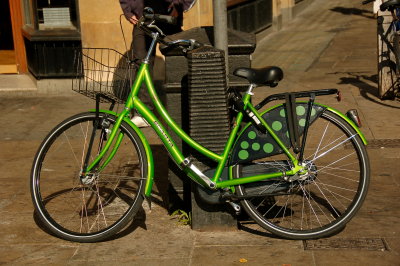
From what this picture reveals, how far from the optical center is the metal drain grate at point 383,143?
25.0 ft

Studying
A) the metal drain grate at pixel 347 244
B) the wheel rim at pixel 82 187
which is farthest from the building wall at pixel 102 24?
the metal drain grate at pixel 347 244

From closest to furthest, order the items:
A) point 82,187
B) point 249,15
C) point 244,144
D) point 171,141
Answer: point 244,144, point 171,141, point 82,187, point 249,15

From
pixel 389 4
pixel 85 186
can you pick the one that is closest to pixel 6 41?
pixel 389 4

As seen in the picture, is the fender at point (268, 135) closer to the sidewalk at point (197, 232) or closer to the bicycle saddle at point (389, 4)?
the sidewalk at point (197, 232)

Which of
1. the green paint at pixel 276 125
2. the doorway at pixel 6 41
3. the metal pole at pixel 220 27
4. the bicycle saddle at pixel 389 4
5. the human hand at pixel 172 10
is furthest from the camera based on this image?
the doorway at pixel 6 41

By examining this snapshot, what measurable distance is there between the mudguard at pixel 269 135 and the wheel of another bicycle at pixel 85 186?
0.65 meters

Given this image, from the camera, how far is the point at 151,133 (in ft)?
27.8

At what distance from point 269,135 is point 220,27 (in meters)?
0.87

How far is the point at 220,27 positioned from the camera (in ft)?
18.2

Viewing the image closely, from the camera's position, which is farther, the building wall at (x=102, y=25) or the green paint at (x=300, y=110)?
the building wall at (x=102, y=25)

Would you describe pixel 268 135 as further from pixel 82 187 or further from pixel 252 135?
pixel 82 187

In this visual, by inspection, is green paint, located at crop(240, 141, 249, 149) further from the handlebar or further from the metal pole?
the handlebar

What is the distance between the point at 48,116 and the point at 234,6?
5851mm

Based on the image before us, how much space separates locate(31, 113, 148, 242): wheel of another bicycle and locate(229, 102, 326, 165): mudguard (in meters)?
0.65
